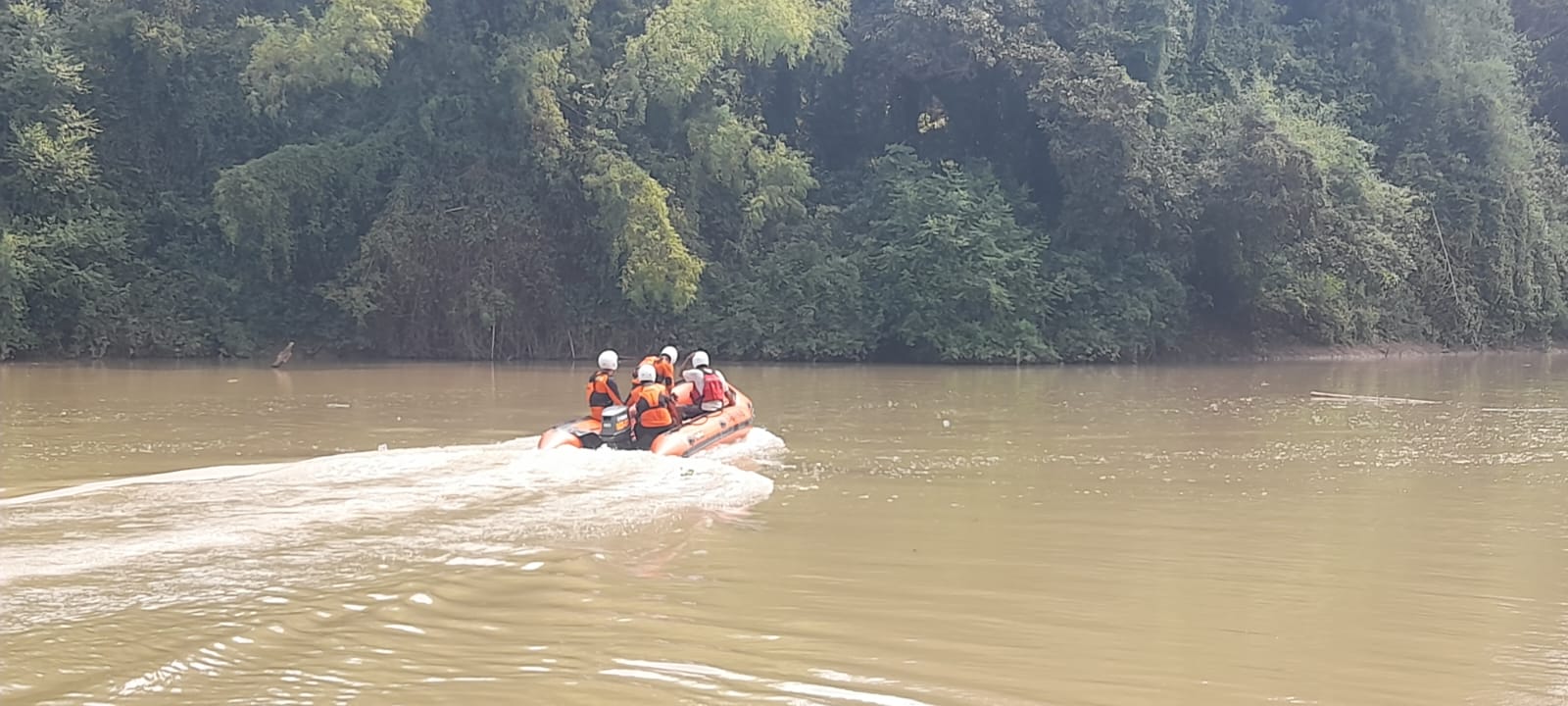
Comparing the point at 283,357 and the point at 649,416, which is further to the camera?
the point at 283,357

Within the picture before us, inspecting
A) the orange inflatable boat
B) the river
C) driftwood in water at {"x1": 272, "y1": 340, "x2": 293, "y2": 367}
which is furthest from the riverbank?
the orange inflatable boat

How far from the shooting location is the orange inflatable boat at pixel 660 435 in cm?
1030

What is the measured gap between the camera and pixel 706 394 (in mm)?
12445

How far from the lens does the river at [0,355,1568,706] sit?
4559 mm

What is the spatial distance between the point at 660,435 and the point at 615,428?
14.7 inches

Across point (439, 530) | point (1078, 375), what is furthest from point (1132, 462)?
point (1078, 375)

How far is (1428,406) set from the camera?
51.2 feet

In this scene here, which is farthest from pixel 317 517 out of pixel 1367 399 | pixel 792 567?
pixel 1367 399

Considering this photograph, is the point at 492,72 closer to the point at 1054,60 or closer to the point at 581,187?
the point at 581,187

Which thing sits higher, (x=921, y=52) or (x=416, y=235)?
(x=921, y=52)

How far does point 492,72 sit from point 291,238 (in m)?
4.90

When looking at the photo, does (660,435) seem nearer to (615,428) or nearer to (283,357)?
(615,428)

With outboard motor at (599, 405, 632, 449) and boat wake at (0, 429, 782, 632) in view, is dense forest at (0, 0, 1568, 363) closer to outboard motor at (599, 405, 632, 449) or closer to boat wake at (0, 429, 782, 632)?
outboard motor at (599, 405, 632, 449)

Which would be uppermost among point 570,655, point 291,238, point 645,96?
point 645,96
